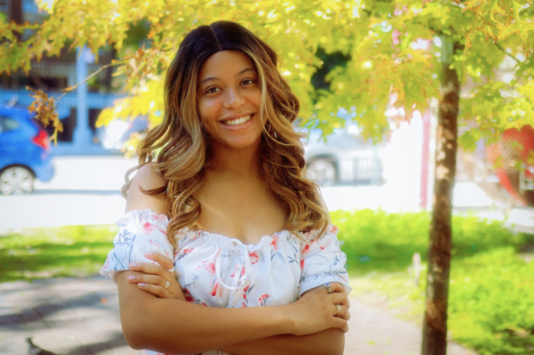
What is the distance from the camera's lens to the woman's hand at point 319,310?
172cm

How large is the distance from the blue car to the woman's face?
357 inches

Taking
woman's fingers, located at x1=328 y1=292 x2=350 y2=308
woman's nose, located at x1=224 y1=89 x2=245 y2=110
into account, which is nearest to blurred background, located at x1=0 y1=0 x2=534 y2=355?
woman's nose, located at x1=224 y1=89 x2=245 y2=110

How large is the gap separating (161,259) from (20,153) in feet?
31.8

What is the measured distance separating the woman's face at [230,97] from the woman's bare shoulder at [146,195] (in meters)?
0.26

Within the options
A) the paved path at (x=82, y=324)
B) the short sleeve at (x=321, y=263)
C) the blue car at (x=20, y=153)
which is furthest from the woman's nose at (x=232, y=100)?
the blue car at (x=20, y=153)

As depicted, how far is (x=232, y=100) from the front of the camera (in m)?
1.87

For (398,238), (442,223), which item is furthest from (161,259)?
(398,238)

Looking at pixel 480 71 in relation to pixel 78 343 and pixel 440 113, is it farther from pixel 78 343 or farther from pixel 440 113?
pixel 78 343

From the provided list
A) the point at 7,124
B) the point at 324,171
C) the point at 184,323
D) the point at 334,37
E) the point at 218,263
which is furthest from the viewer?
the point at 324,171

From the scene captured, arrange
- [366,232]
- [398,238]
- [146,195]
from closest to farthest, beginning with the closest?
[146,195], [398,238], [366,232]

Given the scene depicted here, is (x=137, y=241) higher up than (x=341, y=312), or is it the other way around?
(x=137, y=241)

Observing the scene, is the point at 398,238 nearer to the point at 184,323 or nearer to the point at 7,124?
the point at 184,323

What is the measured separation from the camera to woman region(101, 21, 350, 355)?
163 cm

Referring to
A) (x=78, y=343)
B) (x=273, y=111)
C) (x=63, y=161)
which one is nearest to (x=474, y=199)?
(x=78, y=343)
